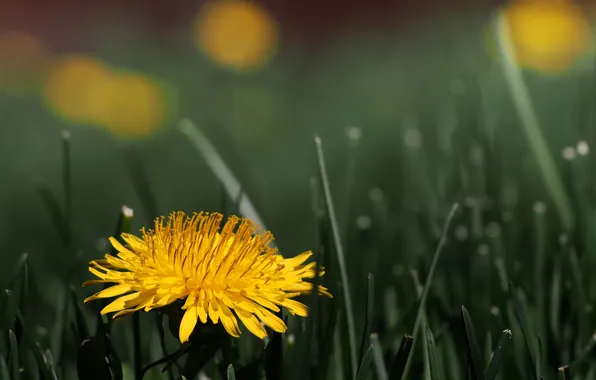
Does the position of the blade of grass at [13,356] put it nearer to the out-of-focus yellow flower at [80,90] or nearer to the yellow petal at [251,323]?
the yellow petal at [251,323]

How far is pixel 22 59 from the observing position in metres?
3.33

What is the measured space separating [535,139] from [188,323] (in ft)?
2.18

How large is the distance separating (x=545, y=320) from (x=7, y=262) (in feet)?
3.00

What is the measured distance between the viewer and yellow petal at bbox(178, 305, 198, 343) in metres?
0.55

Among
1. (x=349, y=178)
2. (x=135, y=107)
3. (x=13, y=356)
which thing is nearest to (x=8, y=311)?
(x=13, y=356)

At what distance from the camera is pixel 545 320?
2.70 ft

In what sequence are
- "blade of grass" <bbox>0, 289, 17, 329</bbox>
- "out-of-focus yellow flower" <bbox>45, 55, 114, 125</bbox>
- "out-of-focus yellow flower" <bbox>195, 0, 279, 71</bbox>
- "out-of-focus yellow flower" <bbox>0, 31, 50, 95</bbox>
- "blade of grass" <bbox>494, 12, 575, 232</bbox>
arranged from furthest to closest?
"out-of-focus yellow flower" <bbox>0, 31, 50, 95</bbox> → "out-of-focus yellow flower" <bbox>195, 0, 279, 71</bbox> → "out-of-focus yellow flower" <bbox>45, 55, 114, 125</bbox> → "blade of grass" <bbox>494, 12, 575, 232</bbox> → "blade of grass" <bbox>0, 289, 17, 329</bbox>

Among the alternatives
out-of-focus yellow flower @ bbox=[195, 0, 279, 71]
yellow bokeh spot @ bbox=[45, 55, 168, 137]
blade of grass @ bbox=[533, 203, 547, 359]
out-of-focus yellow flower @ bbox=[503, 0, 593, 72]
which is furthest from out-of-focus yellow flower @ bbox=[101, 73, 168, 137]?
blade of grass @ bbox=[533, 203, 547, 359]

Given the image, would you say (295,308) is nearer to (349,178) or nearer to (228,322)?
(228,322)

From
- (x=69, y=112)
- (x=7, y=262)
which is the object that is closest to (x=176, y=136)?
(x=69, y=112)

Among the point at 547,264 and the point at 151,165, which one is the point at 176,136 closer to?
the point at 151,165

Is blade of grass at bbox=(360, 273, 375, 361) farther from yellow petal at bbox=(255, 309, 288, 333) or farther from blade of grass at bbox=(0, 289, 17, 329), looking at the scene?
blade of grass at bbox=(0, 289, 17, 329)

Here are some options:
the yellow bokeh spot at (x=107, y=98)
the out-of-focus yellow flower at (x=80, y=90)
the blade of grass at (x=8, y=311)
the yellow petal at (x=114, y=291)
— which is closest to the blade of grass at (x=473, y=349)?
the yellow petal at (x=114, y=291)

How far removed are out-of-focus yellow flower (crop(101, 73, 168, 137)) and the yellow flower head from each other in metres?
1.84
